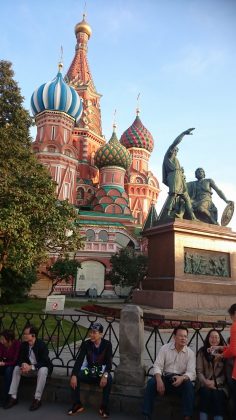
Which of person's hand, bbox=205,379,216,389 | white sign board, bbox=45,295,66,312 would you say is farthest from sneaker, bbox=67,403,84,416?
white sign board, bbox=45,295,66,312

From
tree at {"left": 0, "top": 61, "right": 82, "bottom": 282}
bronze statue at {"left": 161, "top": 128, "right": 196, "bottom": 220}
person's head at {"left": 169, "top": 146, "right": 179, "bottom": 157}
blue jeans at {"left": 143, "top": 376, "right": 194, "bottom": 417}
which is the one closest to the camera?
blue jeans at {"left": 143, "top": 376, "right": 194, "bottom": 417}

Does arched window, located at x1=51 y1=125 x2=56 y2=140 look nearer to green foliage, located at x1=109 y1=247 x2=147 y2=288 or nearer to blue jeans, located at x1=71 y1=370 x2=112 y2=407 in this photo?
green foliage, located at x1=109 y1=247 x2=147 y2=288

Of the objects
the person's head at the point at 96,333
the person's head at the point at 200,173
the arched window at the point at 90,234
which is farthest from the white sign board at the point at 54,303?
the arched window at the point at 90,234

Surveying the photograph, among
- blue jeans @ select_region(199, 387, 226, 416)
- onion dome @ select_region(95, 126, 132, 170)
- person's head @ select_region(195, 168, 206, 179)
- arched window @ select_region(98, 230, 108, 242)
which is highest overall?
onion dome @ select_region(95, 126, 132, 170)

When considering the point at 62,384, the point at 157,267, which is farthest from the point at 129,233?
the point at 62,384

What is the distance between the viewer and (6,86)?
1875 cm

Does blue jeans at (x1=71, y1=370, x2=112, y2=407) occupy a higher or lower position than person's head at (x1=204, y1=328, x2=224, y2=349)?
lower

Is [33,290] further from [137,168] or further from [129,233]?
[137,168]

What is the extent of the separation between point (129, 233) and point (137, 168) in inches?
812

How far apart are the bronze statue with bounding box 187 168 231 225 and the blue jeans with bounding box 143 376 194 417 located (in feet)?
34.8

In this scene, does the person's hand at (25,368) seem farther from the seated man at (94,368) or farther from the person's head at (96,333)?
the person's head at (96,333)

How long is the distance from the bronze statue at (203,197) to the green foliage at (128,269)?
17186mm

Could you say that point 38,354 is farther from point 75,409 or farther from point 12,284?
point 12,284

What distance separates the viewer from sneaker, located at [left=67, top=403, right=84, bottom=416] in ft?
15.1
